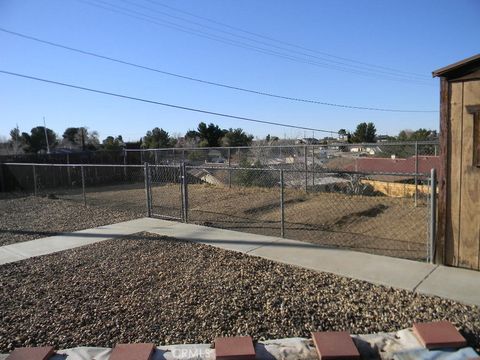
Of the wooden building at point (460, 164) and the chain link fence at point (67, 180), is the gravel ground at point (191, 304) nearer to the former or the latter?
the wooden building at point (460, 164)

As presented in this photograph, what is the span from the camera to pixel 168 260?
612 cm

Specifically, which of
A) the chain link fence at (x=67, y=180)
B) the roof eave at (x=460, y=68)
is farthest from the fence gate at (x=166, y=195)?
the roof eave at (x=460, y=68)

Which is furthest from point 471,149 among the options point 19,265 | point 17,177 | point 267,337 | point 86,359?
point 17,177

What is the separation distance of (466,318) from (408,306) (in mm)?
514

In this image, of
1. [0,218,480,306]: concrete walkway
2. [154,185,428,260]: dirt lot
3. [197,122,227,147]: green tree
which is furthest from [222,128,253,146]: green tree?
[0,218,480,306]: concrete walkway

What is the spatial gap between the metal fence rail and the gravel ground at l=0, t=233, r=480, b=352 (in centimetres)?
177

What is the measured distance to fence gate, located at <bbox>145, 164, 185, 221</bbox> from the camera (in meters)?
10.0

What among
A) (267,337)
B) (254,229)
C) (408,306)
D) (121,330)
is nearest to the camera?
(267,337)

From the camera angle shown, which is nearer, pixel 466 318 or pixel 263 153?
pixel 466 318

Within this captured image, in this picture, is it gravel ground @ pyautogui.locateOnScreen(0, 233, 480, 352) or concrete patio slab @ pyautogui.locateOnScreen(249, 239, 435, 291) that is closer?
gravel ground @ pyautogui.locateOnScreen(0, 233, 480, 352)

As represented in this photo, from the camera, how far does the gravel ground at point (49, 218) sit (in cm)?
876

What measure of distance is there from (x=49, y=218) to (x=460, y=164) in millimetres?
9220

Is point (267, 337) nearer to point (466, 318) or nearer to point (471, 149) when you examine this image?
point (466, 318)

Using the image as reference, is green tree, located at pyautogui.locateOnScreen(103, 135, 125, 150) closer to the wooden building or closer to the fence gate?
the fence gate
